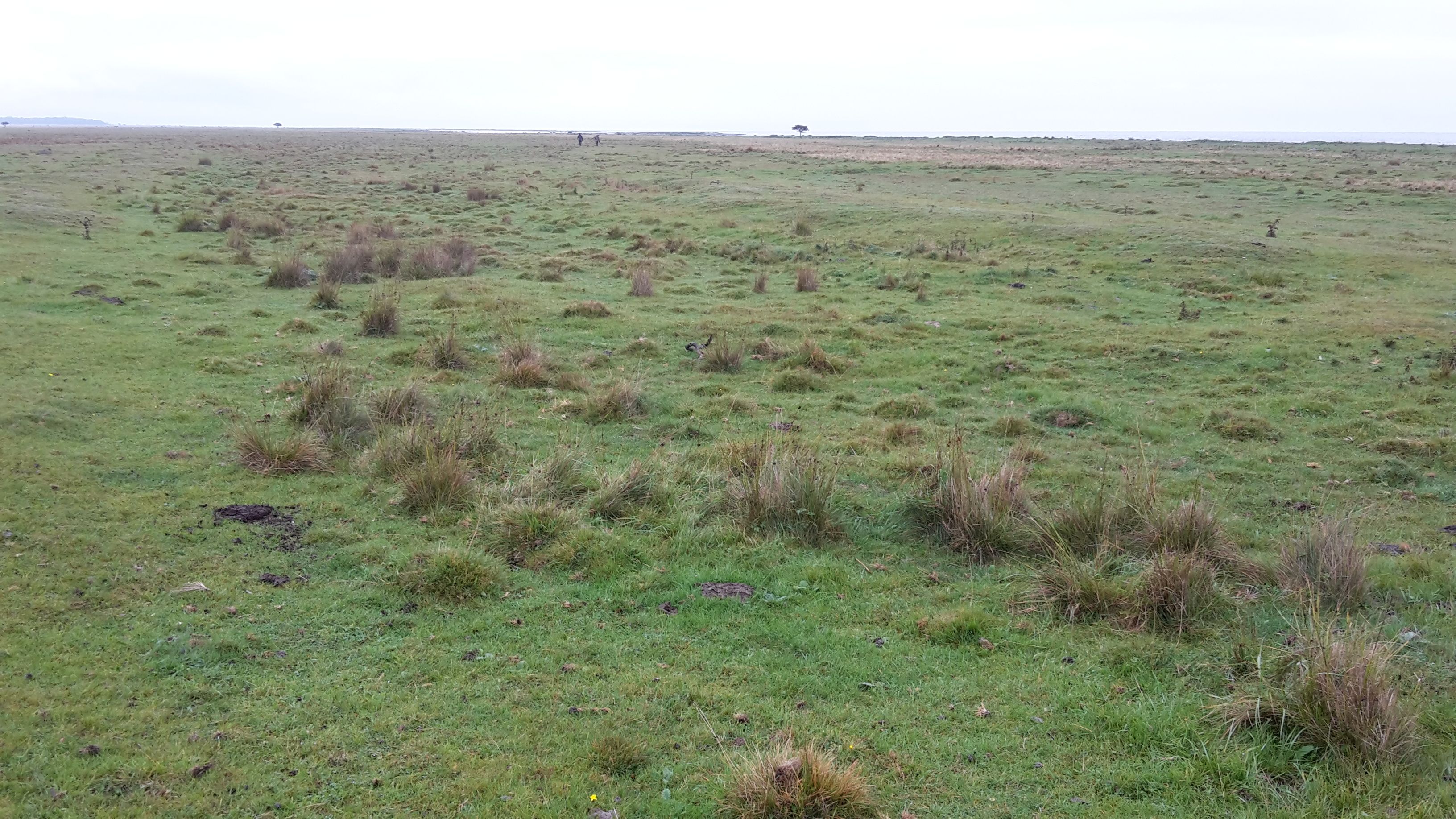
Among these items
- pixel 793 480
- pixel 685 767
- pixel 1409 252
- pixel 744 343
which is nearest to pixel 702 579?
pixel 793 480

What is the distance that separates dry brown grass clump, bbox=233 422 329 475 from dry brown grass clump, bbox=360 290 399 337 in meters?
6.11

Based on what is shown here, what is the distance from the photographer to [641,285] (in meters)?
19.5

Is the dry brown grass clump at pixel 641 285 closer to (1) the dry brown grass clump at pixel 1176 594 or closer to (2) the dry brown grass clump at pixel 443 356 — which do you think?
(2) the dry brown grass clump at pixel 443 356

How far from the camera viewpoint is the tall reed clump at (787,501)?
7.49 metres

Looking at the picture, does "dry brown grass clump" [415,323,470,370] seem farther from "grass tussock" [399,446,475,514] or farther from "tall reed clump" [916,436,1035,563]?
"tall reed clump" [916,436,1035,563]

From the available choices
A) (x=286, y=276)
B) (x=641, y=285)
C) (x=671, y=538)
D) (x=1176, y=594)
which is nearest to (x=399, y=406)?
(x=671, y=538)

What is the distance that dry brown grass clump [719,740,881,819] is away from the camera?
4074 mm

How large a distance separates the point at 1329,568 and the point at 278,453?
28.6ft

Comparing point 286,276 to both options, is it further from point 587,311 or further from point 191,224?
point 191,224

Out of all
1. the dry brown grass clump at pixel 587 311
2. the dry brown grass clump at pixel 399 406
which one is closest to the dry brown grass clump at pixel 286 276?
the dry brown grass clump at pixel 587 311

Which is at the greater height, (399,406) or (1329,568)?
(399,406)

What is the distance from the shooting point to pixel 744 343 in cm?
1445

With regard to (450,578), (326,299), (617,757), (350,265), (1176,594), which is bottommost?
(617,757)

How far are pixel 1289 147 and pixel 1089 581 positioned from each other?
321 ft
